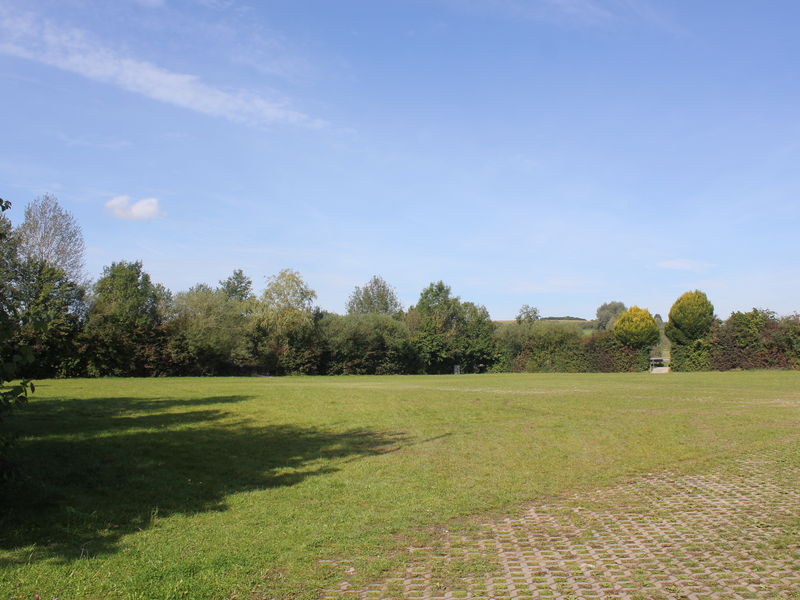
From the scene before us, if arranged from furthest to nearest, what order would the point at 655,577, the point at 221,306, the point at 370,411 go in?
the point at 221,306
the point at 370,411
the point at 655,577

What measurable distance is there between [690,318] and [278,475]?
53893 mm

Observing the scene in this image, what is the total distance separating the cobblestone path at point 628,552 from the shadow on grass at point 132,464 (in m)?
3.48

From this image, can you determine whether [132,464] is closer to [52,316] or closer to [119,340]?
[52,316]

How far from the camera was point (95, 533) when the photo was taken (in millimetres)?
6020

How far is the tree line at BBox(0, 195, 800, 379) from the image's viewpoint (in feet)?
117

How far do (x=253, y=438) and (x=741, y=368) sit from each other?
51.5 metres

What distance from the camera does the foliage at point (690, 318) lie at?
53031 mm

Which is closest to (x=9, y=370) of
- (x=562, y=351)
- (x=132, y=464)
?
(x=132, y=464)

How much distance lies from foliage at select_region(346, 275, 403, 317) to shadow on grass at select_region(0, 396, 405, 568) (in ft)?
272

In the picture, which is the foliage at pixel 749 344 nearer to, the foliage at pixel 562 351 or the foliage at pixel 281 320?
the foliage at pixel 562 351

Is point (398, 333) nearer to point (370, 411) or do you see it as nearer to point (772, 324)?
point (772, 324)

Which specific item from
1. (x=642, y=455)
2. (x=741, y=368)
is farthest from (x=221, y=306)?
(x=741, y=368)

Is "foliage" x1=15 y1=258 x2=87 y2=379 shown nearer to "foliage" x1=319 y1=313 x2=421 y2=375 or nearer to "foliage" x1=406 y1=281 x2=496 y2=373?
"foliage" x1=319 y1=313 x2=421 y2=375

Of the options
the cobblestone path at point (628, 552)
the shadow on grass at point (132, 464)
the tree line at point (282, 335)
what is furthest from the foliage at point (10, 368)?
the tree line at point (282, 335)
